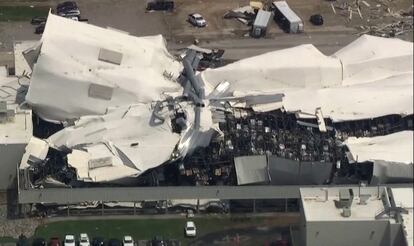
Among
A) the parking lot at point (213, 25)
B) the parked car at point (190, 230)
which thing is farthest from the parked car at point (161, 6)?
the parked car at point (190, 230)

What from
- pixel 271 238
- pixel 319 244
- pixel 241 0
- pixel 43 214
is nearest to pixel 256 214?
pixel 271 238

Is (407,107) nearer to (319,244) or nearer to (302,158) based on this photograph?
(302,158)

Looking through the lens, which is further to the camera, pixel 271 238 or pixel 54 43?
pixel 54 43

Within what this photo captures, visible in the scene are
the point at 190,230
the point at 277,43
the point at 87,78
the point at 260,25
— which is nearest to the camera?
the point at 190,230

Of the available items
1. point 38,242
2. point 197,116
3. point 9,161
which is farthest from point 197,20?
point 38,242

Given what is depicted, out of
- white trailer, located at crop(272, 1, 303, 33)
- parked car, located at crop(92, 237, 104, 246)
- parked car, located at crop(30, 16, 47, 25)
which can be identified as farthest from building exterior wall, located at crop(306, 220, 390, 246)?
parked car, located at crop(30, 16, 47, 25)

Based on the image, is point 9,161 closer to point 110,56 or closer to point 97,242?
point 97,242
